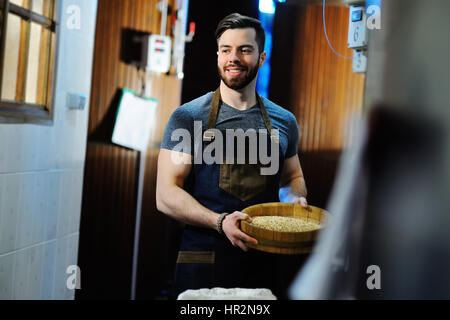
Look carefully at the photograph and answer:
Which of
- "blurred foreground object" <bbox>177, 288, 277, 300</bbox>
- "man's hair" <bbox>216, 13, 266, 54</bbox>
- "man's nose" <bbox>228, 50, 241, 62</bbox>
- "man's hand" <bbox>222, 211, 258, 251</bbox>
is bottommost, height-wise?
"blurred foreground object" <bbox>177, 288, 277, 300</bbox>

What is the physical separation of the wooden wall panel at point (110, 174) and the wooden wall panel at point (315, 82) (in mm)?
649

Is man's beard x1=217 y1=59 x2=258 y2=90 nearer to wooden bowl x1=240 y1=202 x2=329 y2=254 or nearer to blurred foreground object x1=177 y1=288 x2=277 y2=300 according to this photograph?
wooden bowl x1=240 y1=202 x2=329 y2=254

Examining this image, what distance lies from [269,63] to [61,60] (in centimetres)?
91

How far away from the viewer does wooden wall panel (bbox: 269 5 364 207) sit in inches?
56.6

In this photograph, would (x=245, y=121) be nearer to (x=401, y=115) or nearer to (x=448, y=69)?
(x=401, y=115)

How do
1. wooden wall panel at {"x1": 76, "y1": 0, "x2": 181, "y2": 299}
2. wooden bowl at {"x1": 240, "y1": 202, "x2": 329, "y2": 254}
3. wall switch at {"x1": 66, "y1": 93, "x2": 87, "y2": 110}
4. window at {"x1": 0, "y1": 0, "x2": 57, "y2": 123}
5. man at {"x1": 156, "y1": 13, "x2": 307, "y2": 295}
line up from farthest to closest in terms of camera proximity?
wooden wall panel at {"x1": 76, "y1": 0, "x2": 181, "y2": 299}
wall switch at {"x1": 66, "y1": 93, "x2": 87, "y2": 110}
window at {"x1": 0, "y1": 0, "x2": 57, "y2": 123}
man at {"x1": 156, "y1": 13, "x2": 307, "y2": 295}
wooden bowl at {"x1": 240, "y1": 202, "x2": 329, "y2": 254}

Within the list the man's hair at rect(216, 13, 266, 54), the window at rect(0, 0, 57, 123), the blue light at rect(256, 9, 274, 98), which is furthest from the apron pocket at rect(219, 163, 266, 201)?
the window at rect(0, 0, 57, 123)

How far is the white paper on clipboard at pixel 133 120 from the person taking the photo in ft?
6.06

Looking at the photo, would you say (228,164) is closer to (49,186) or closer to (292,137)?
(292,137)

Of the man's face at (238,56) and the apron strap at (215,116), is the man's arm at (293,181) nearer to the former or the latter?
the apron strap at (215,116)

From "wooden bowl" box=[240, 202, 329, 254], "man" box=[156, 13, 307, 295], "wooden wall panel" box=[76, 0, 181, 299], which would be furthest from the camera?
"wooden wall panel" box=[76, 0, 181, 299]

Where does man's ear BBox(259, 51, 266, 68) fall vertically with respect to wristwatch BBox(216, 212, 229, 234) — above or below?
above

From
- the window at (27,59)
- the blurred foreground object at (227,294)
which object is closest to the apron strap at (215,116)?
the blurred foreground object at (227,294)

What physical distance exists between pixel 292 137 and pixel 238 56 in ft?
0.92
